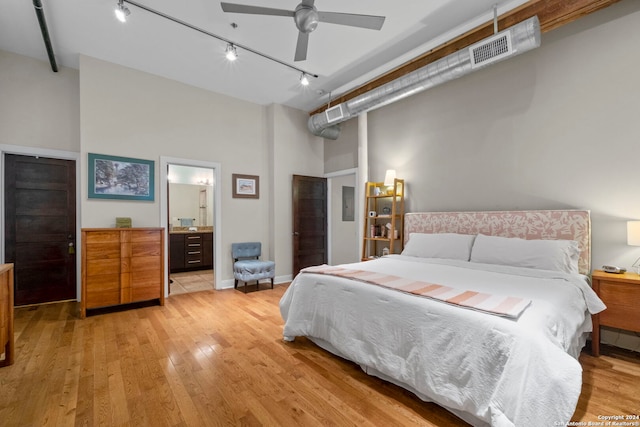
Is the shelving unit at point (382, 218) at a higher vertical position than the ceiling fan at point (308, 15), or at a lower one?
lower

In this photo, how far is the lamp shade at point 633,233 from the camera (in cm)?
238

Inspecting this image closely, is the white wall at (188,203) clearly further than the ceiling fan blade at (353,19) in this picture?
Yes

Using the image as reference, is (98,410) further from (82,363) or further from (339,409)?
(339,409)

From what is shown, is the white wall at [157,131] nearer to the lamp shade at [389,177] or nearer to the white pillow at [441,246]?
the lamp shade at [389,177]

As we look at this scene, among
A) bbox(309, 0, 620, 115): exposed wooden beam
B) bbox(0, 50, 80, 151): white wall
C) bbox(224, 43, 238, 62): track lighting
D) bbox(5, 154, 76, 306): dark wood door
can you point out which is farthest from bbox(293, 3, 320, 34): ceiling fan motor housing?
bbox(5, 154, 76, 306): dark wood door

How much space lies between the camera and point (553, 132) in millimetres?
3039

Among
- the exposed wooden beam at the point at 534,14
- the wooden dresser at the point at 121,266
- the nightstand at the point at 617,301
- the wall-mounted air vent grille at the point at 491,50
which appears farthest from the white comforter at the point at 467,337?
the exposed wooden beam at the point at 534,14

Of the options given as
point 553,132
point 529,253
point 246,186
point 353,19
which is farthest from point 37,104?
point 553,132

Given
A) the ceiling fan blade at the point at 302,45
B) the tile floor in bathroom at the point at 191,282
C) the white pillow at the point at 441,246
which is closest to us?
the ceiling fan blade at the point at 302,45

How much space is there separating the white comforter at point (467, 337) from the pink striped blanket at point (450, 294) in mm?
45

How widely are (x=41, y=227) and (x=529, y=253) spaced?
5.96m

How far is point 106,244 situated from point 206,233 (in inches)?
112

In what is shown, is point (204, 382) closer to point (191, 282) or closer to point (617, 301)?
point (617, 301)

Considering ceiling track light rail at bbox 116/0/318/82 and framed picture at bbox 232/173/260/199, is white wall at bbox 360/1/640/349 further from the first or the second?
framed picture at bbox 232/173/260/199
